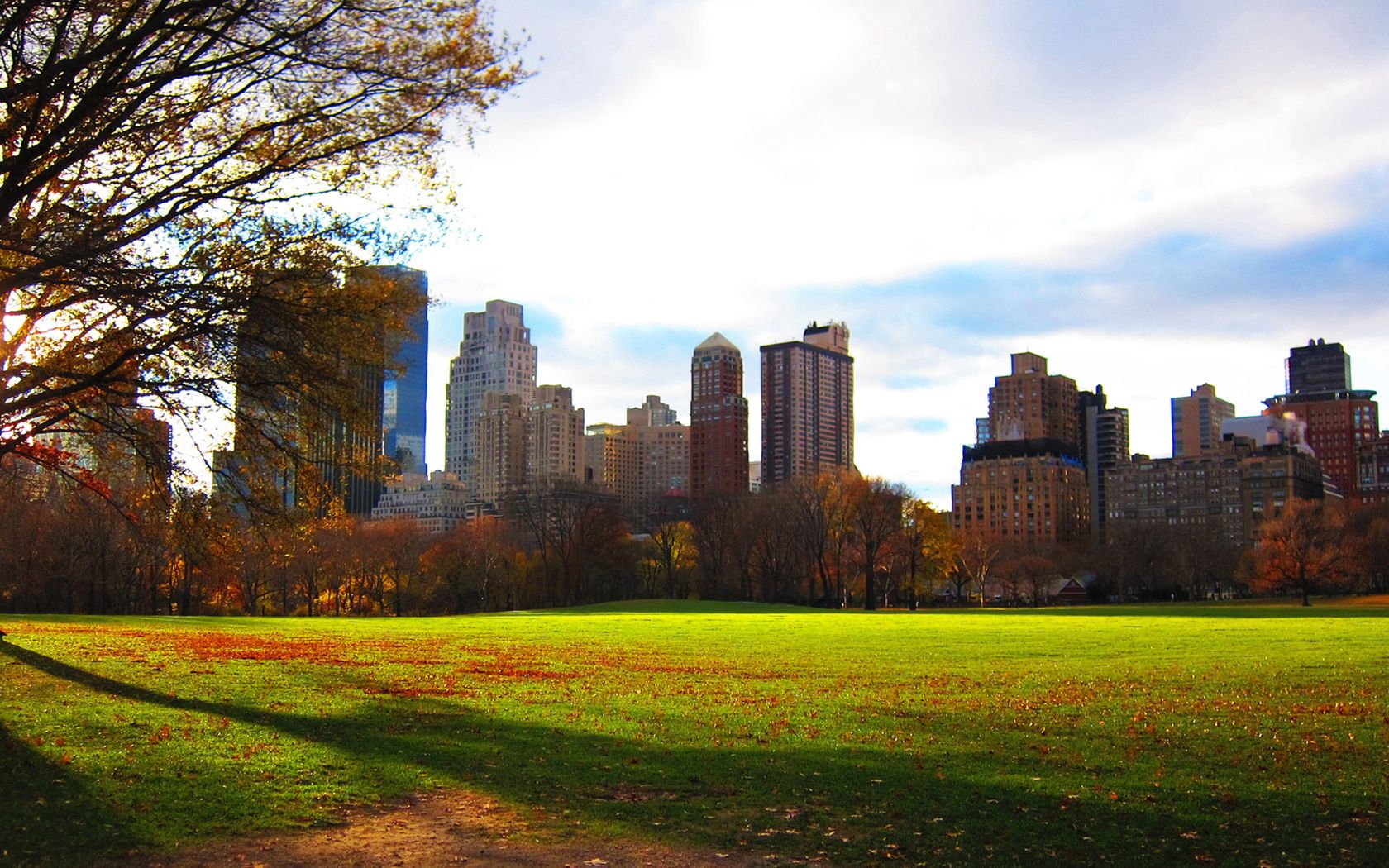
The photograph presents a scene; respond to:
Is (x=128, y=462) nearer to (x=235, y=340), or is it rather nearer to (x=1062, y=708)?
(x=235, y=340)

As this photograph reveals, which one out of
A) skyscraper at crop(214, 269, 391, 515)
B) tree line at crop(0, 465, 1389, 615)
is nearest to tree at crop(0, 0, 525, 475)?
skyscraper at crop(214, 269, 391, 515)

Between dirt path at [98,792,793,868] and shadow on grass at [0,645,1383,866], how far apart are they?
425 millimetres

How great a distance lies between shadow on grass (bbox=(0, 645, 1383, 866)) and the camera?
10.1 m

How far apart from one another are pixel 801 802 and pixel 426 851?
3996mm

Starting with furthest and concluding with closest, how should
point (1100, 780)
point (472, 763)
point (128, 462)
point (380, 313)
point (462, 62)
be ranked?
1. point (128, 462)
2. point (380, 313)
3. point (462, 62)
4. point (472, 763)
5. point (1100, 780)

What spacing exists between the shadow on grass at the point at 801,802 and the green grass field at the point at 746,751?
0.15ft

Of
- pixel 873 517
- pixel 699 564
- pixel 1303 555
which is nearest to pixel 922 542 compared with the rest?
pixel 873 517

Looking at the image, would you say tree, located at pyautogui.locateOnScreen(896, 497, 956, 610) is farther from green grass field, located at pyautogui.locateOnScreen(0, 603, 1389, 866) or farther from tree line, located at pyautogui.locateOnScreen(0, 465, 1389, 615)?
green grass field, located at pyautogui.locateOnScreen(0, 603, 1389, 866)

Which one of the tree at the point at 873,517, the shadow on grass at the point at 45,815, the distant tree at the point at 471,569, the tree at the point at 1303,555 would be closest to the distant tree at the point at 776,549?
the tree at the point at 873,517

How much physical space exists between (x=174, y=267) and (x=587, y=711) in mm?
9204

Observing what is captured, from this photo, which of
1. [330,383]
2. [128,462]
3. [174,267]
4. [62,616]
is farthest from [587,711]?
[62,616]

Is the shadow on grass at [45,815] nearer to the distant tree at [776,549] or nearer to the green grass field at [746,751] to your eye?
the green grass field at [746,751]

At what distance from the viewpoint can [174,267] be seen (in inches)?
604

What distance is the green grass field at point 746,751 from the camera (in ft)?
34.5
